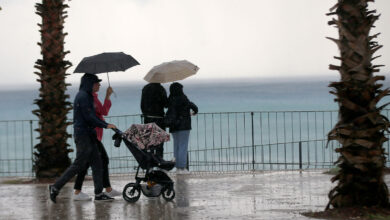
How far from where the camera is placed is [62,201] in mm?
11727

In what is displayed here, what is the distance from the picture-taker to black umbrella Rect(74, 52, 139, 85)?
38.7 feet

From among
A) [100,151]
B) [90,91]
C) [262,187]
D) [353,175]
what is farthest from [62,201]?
[353,175]

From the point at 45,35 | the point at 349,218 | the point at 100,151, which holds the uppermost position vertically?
the point at 45,35

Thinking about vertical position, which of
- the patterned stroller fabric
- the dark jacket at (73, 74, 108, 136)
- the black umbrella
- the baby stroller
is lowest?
the baby stroller

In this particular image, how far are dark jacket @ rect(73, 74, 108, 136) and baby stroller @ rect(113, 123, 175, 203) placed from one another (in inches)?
14.2

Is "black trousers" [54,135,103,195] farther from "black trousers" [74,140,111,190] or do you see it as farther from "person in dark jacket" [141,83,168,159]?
"person in dark jacket" [141,83,168,159]

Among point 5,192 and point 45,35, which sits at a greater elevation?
point 45,35

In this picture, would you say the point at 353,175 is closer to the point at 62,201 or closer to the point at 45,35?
the point at 62,201

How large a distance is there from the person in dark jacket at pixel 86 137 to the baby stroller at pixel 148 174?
→ 0.35 metres

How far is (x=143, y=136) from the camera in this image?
11.4 metres

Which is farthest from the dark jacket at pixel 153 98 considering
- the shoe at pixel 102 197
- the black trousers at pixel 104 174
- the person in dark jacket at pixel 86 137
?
the shoe at pixel 102 197

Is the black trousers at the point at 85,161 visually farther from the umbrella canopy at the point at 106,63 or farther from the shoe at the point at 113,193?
the umbrella canopy at the point at 106,63

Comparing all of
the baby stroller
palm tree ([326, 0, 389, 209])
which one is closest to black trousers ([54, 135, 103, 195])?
the baby stroller

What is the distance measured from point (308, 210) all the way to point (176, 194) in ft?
8.28
